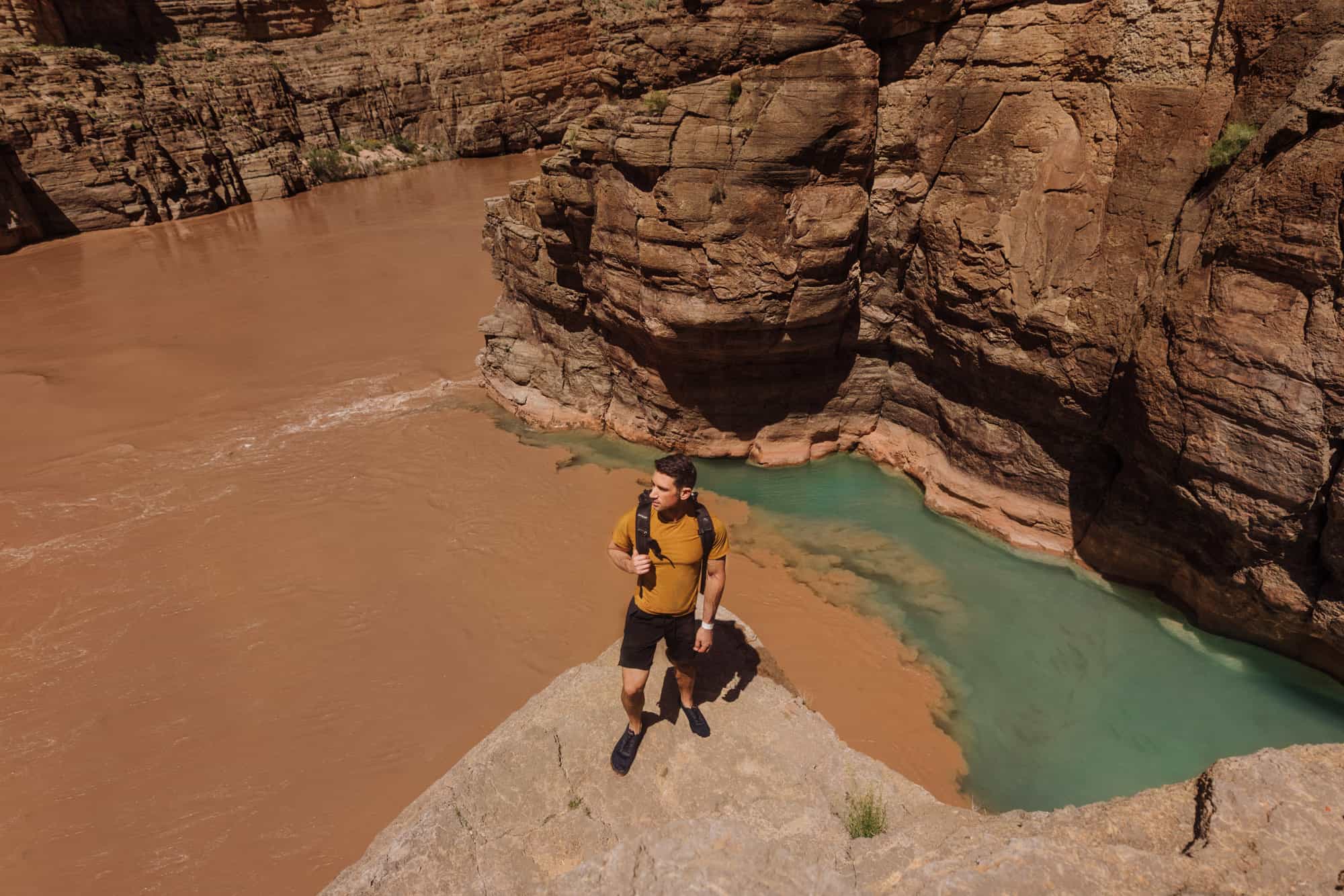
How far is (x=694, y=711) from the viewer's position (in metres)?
3.93

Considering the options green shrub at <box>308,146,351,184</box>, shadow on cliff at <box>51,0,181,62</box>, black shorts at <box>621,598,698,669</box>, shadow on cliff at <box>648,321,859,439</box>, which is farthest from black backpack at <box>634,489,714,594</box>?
shadow on cliff at <box>51,0,181,62</box>

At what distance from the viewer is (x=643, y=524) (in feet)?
11.4

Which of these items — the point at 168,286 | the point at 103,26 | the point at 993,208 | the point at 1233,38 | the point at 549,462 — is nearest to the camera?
the point at 1233,38

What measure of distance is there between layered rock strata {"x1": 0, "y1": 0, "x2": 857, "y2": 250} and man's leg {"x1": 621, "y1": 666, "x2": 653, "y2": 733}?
17.2m

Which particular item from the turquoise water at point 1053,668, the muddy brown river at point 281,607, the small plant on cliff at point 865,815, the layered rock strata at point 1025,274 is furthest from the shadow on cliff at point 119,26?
the small plant on cliff at point 865,815

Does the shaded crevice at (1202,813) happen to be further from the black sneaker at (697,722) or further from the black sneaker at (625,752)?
the black sneaker at (625,752)

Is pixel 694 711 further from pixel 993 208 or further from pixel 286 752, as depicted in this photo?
pixel 993 208

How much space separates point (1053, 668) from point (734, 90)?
597 cm

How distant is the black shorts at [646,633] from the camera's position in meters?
3.63

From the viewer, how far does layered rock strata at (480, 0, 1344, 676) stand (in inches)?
202

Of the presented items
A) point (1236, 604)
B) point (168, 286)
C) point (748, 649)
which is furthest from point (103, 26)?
point (1236, 604)

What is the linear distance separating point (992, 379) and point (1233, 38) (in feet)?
10.5

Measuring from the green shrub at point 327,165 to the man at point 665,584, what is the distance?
24716mm

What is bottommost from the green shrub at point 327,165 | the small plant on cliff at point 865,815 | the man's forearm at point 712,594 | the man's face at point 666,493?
the green shrub at point 327,165
